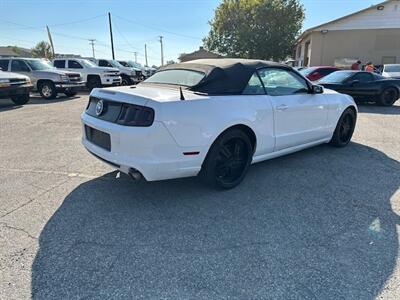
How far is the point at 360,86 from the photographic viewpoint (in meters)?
11.2

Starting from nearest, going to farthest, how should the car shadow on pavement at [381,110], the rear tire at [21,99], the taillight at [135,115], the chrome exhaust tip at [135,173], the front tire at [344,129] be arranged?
the taillight at [135,115] → the chrome exhaust tip at [135,173] → the front tire at [344,129] → the car shadow on pavement at [381,110] → the rear tire at [21,99]

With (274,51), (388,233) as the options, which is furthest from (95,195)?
(274,51)

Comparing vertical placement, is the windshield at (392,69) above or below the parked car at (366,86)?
above

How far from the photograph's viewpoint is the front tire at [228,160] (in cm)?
351

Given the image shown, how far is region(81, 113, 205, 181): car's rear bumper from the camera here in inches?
119

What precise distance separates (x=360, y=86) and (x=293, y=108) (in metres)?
8.39

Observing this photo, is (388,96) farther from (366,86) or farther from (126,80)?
(126,80)

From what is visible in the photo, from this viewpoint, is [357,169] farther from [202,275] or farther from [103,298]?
[103,298]

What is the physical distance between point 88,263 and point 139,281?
48 centimetres

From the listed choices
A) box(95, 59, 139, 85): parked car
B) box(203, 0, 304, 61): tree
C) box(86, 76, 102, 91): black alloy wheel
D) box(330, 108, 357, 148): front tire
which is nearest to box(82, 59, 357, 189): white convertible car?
box(330, 108, 357, 148): front tire

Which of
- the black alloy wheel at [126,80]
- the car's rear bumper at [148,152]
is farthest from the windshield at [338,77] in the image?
the black alloy wheel at [126,80]

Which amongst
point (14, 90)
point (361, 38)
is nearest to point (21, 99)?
point (14, 90)

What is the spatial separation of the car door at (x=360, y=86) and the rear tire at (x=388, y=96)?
405 millimetres

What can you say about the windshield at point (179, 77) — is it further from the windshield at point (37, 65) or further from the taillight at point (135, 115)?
the windshield at point (37, 65)
